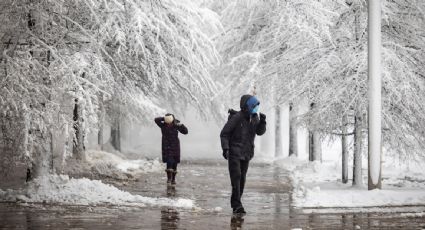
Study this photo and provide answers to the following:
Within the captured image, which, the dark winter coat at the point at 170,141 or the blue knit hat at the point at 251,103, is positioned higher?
the blue knit hat at the point at 251,103

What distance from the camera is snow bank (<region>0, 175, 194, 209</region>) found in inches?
447

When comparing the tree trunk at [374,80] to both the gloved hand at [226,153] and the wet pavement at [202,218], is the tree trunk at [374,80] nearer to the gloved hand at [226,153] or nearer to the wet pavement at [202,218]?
the wet pavement at [202,218]

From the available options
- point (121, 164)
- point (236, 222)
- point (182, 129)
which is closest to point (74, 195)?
point (236, 222)

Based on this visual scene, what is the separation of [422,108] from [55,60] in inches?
312

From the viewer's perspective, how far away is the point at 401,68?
44.9 ft

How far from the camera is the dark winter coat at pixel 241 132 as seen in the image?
1038 cm

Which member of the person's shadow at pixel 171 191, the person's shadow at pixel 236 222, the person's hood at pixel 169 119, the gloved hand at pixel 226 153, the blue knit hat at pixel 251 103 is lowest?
the person's shadow at pixel 236 222

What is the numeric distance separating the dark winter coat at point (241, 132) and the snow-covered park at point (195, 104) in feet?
0.06

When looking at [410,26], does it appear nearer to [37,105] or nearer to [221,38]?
[37,105]

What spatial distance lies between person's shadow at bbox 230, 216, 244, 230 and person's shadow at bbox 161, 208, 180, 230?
2.63ft

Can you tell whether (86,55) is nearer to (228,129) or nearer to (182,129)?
(182,129)

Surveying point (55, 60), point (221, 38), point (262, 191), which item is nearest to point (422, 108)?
point (262, 191)

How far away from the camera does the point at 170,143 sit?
16.1 m

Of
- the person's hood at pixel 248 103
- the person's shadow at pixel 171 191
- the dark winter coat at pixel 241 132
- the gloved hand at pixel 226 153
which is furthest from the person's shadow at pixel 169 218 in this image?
the person's shadow at pixel 171 191
